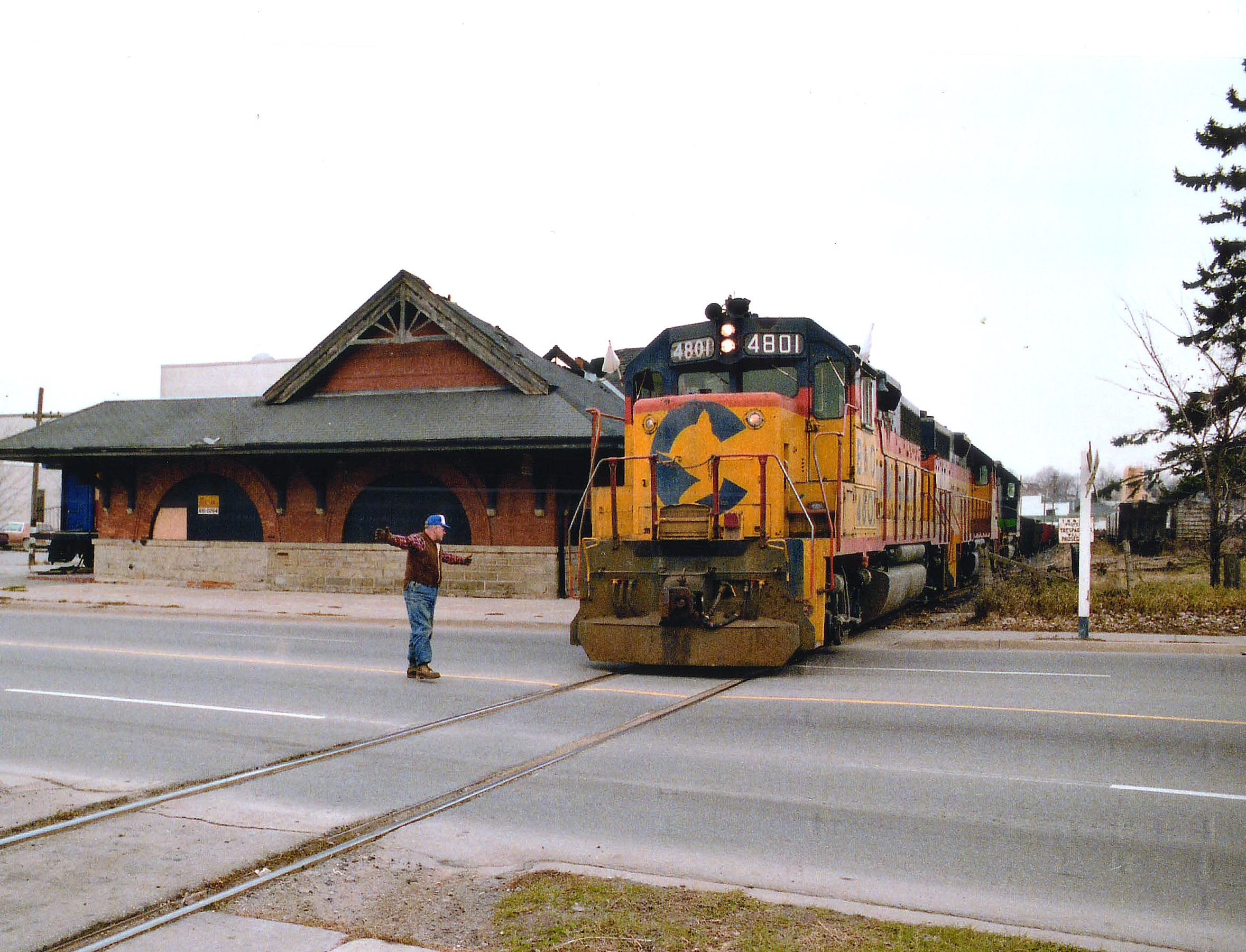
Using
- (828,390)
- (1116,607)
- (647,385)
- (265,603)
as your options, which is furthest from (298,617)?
(1116,607)

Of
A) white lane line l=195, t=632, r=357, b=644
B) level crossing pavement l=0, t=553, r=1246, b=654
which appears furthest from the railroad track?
level crossing pavement l=0, t=553, r=1246, b=654

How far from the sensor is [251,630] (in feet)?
55.8

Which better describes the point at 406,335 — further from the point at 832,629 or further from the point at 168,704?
the point at 168,704

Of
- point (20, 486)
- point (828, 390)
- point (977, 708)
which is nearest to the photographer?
point (977, 708)

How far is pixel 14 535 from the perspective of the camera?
181 feet

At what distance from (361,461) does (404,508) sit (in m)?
1.56

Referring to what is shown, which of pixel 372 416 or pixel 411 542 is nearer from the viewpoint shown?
pixel 411 542

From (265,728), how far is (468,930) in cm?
488

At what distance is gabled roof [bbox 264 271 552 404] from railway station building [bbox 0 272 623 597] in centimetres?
4

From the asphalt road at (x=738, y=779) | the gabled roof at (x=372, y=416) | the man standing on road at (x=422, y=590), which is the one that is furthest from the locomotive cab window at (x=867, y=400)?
the gabled roof at (x=372, y=416)

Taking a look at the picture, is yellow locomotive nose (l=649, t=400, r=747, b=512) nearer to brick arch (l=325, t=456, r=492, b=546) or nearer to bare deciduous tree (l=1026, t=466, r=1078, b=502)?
brick arch (l=325, t=456, r=492, b=546)

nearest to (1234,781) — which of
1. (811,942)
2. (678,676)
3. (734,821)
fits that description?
(734,821)

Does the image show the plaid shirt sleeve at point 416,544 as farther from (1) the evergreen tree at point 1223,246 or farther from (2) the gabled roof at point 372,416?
(1) the evergreen tree at point 1223,246

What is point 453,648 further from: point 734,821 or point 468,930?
point 468,930
